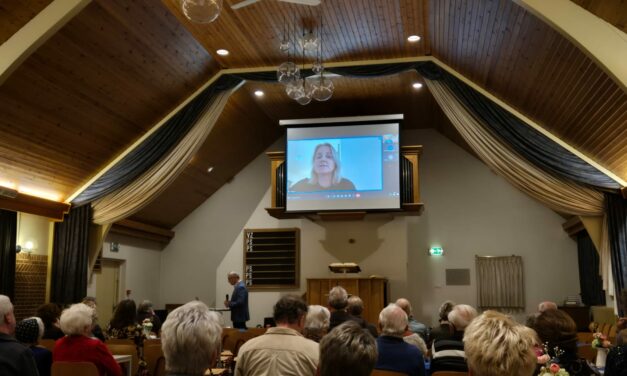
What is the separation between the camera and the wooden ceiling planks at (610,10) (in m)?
5.73

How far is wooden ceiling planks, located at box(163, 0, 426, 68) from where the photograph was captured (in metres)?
7.92

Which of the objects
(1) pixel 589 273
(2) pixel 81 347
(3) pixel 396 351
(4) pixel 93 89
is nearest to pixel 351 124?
(4) pixel 93 89

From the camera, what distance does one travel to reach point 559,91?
7.63 metres

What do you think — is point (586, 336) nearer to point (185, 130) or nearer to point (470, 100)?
point (470, 100)

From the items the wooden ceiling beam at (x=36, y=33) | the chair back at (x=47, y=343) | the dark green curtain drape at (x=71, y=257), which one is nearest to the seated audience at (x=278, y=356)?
the chair back at (x=47, y=343)

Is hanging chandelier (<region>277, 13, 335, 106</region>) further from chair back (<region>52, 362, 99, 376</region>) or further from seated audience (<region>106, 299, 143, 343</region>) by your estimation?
chair back (<region>52, 362, 99, 376</region>)

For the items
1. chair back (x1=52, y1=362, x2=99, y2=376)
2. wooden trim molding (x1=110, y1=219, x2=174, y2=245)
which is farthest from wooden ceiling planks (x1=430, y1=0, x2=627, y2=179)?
wooden trim molding (x1=110, y1=219, x2=174, y2=245)

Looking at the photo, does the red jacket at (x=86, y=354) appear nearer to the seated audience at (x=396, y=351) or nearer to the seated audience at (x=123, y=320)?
the seated audience at (x=396, y=351)

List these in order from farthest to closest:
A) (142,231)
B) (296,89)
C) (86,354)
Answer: (142,231) → (296,89) → (86,354)

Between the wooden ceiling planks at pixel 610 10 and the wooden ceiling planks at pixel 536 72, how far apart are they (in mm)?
560

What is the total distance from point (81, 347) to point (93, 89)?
502cm

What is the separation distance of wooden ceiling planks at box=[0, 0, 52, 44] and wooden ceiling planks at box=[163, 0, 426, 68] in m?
1.58

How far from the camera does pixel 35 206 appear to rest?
9.00m

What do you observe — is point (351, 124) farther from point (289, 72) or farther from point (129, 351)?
point (129, 351)
